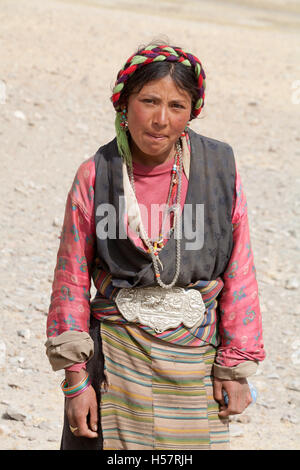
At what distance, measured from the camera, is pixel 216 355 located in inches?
99.0

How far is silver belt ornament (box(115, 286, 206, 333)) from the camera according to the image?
243cm

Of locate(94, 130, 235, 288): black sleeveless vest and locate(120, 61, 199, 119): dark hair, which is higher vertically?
locate(120, 61, 199, 119): dark hair

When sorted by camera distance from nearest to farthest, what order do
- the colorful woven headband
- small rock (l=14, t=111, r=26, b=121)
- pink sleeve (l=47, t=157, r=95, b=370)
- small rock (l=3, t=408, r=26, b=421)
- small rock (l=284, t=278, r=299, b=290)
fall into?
the colorful woven headband → pink sleeve (l=47, t=157, r=95, b=370) → small rock (l=3, t=408, r=26, b=421) → small rock (l=284, t=278, r=299, b=290) → small rock (l=14, t=111, r=26, b=121)

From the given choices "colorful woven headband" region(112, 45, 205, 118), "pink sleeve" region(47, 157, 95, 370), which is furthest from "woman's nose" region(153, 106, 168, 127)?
"pink sleeve" region(47, 157, 95, 370)

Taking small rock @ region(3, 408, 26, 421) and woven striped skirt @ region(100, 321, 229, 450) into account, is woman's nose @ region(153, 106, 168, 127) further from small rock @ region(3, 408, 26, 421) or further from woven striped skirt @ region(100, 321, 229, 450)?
small rock @ region(3, 408, 26, 421)

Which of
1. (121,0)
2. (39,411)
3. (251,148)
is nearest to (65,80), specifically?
(251,148)

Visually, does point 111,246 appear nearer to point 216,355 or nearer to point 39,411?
point 216,355

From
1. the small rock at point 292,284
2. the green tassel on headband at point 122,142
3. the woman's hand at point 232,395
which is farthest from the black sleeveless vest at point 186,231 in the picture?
the small rock at point 292,284

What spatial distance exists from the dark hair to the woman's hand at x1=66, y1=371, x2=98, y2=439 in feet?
2.99

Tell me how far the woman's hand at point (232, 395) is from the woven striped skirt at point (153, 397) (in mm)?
41

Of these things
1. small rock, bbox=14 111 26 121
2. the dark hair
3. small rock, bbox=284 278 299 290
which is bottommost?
the dark hair

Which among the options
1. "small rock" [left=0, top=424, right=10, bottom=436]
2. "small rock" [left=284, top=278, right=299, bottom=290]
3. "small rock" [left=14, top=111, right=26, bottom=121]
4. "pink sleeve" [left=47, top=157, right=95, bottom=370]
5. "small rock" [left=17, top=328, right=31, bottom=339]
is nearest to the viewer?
"pink sleeve" [left=47, top=157, right=95, bottom=370]

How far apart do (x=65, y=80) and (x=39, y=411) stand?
628cm

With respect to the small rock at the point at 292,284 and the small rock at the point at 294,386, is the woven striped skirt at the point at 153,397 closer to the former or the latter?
the small rock at the point at 294,386
